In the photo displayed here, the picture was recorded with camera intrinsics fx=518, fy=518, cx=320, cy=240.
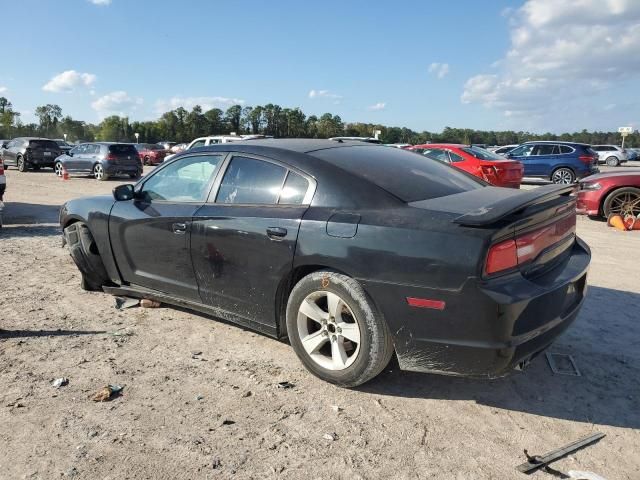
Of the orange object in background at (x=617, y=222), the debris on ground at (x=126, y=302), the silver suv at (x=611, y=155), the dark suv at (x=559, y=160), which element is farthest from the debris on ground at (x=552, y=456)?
the silver suv at (x=611, y=155)

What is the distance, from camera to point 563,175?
1812cm

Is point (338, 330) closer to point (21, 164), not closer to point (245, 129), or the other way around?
point (21, 164)

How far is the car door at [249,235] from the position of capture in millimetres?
3434

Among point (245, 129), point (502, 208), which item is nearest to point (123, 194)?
point (502, 208)

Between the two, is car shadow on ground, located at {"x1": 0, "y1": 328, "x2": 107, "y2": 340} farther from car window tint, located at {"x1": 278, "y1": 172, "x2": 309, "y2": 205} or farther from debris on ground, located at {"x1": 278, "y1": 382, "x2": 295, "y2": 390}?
car window tint, located at {"x1": 278, "y1": 172, "x2": 309, "y2": 205}

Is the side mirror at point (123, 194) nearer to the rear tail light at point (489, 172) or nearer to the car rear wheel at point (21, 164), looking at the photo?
the rear tail light at point (489, 172)

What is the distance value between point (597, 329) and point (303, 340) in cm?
256

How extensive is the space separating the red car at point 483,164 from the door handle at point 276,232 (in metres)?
9.73

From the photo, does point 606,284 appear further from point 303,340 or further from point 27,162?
point 27,162

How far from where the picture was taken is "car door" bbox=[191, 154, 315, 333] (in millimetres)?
3434

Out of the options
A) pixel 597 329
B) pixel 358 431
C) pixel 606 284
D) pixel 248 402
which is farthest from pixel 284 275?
pixel 606 284

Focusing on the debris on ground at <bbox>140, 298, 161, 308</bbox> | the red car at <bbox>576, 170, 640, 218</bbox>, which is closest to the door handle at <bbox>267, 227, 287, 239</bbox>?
the debris on ground at <bbox>140, 298, 161, 308</bbox>

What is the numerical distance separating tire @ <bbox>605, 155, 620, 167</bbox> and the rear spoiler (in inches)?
1711

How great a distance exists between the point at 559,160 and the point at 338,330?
17.5 metres
